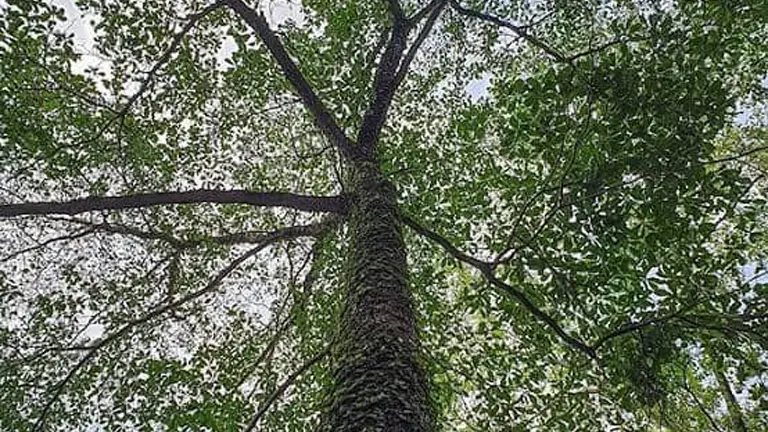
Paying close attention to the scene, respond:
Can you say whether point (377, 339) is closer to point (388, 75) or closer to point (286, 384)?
point (286, 384)

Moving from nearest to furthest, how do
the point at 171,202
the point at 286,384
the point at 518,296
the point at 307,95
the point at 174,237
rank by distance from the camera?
1. the point at 518,296
2. the point at 286,384
3. the point at 171,202
4. the point at 307,95
5. the point at 174,237

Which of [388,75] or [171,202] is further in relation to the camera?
[388,75]

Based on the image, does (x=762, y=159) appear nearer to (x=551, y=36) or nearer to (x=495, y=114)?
(x=551, y=36)

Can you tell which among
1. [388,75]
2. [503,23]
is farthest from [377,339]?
[503,23]

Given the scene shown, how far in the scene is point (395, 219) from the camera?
14.8 ft

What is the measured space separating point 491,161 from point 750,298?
142 inches

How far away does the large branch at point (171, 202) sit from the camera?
461cm

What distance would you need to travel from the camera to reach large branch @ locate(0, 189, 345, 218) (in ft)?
15.1

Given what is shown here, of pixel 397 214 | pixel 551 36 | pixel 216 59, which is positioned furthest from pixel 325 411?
pixel 551 36

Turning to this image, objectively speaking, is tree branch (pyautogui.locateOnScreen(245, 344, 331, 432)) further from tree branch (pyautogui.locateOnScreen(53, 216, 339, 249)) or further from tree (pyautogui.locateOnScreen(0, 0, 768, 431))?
tree branch (pyautogui.locateOnScreen(53, 216, 339, 249))

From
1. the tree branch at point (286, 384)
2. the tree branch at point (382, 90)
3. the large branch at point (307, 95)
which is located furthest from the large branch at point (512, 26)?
the tree branch at point (286, 384)

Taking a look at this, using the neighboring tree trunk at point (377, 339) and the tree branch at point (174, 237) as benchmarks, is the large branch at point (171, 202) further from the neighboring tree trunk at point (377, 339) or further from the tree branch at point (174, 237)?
the tree branch at point (174, 237)

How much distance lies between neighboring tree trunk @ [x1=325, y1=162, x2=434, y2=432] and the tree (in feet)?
0.07

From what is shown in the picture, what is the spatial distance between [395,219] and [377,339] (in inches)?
62.3
